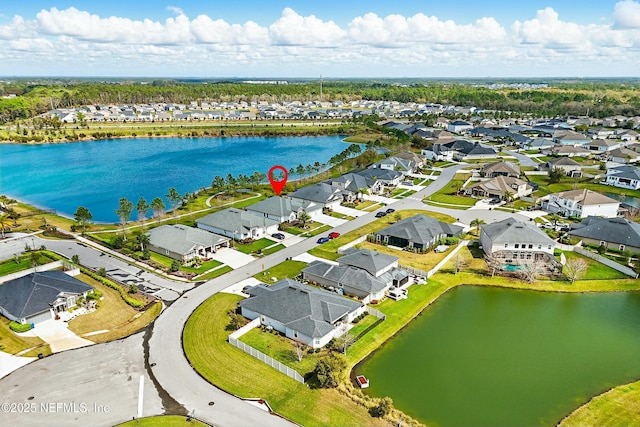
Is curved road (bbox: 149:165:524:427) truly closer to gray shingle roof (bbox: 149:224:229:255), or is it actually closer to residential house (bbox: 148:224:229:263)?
residential house (bbox: 148:224:229:263)

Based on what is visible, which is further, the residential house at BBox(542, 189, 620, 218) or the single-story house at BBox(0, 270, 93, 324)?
the residential house at BBox(542, 189, 620, 218)

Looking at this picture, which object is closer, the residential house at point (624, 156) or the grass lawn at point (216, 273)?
the grass lawn at point (216, 273)

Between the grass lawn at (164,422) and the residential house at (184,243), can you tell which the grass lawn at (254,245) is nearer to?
the residential house at (184,243)

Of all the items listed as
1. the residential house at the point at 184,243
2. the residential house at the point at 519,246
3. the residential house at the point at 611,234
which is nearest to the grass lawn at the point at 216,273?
the residential house at the point at 184,243

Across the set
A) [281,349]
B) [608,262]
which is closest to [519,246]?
[608,262]

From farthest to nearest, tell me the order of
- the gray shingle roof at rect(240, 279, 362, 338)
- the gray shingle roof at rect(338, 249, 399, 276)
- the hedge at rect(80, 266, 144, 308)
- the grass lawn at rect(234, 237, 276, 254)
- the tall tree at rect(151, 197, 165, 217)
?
the tall tree at rect(151, 197, 165, 217)
the grass lawn at rect(234, 237, 276, 254)
the gray shingle roof at rect(338, 249, 399, 276)
the hedge at rect(80, 266, 144, 308)
the gray shingle roof at rect(240, 279, 362, 338)

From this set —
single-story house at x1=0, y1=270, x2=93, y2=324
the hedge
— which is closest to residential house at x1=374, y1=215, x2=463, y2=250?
the hedge
